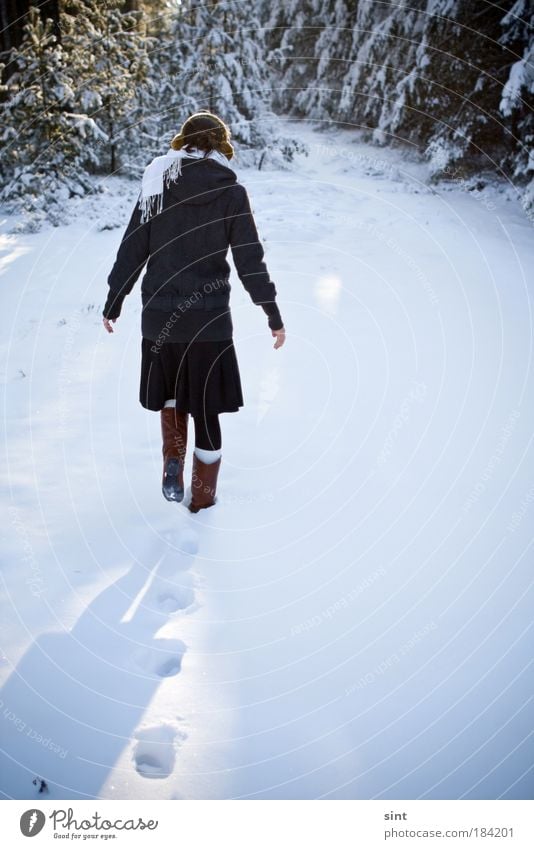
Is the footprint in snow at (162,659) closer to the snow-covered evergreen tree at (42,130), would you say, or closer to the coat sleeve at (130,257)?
the coat sleeve at (130,257)

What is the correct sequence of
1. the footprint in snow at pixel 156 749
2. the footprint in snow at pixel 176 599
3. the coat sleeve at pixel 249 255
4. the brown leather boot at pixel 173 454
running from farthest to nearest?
the brown leather boot at pixel 173 454 < the coat sleeve at pixel 249 255 < the footprint in snow at pixel 176 599 < the footprint in snow at pixel 156 749

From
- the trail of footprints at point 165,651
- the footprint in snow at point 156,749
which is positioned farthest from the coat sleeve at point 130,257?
the footprint in snow at point 156,749

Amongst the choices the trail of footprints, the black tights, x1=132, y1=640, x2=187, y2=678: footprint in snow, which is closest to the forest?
the black tights

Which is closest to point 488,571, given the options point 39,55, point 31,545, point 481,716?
point 481,716

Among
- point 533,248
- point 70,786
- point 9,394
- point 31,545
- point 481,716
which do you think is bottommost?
point 9,394

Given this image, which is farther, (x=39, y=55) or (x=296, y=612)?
(x=39, y=55)

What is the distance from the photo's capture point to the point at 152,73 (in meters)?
11.8

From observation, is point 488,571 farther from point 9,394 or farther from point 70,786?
point 9,394

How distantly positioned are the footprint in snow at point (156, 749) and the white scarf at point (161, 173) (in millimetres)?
2709

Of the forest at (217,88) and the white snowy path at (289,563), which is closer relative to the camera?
the white snowy path at (289,563)

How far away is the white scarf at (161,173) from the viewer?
10.4ft

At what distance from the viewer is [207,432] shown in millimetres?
3625

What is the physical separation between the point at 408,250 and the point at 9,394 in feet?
18.6

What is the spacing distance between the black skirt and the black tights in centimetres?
5
